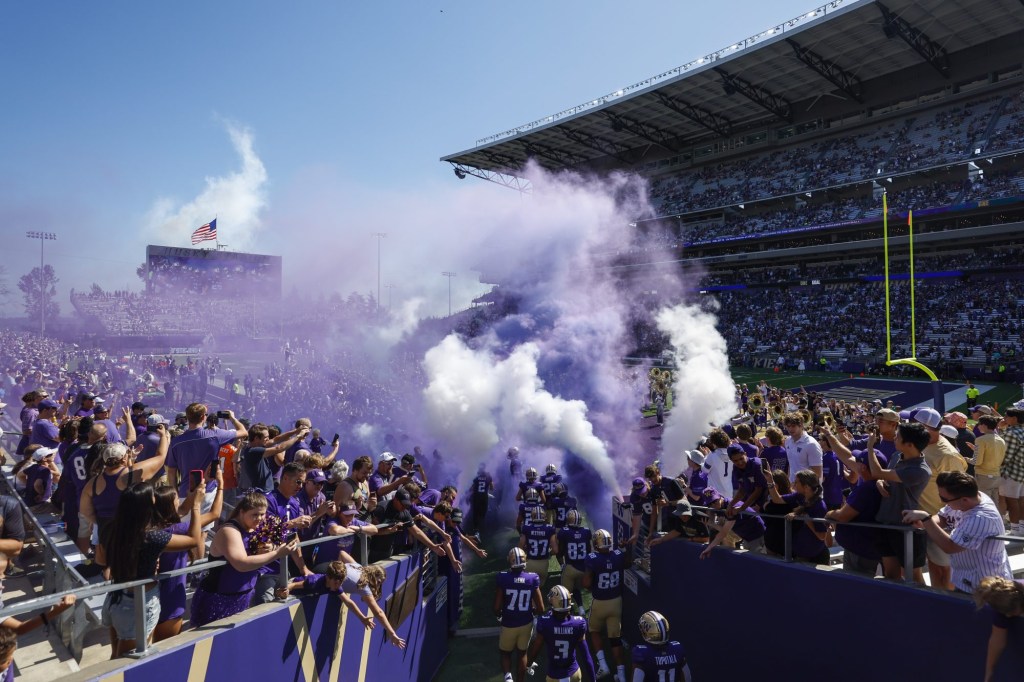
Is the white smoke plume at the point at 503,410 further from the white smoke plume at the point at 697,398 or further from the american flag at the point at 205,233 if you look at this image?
the american flag at the point at 205,233

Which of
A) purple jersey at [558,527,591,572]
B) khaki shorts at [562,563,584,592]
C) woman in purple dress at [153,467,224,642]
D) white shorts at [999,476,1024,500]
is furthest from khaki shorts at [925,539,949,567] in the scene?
woman in purple dress at [153,467,224,642]

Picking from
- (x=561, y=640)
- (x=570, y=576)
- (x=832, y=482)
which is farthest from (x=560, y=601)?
(x=832, y=482)

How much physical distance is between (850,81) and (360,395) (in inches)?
1525

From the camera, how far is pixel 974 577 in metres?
3.91

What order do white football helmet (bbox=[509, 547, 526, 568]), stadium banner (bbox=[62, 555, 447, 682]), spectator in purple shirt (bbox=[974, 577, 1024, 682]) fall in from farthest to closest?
white football helmet (bbox=[509, 547, 526, 568]) < spectator in purple shirt (bbox=[974, 577, 1024, 682]) < stadium banner (bbox=[62, 555, 447, 682])

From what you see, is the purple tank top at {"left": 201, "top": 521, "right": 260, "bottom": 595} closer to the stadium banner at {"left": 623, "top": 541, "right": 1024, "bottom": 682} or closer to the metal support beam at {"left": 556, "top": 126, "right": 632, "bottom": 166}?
the stadium banner at {"left": 623, "top": 541, "right": 1024, "bottom": 682}

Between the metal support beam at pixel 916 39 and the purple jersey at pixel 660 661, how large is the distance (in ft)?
118

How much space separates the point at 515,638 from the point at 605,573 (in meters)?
1.28

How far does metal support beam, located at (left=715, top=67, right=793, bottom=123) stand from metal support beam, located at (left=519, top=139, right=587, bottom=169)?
15056mm

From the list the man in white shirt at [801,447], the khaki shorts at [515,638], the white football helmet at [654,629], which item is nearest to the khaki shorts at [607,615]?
the khaki shorts at [515,638]

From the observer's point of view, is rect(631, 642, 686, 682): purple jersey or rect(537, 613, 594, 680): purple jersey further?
rect(537, 613, 594, 680): purple jersey

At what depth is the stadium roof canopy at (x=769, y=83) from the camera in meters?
32.3

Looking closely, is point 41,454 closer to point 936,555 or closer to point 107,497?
point 107,497

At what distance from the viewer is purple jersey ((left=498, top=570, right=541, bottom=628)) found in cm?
667
